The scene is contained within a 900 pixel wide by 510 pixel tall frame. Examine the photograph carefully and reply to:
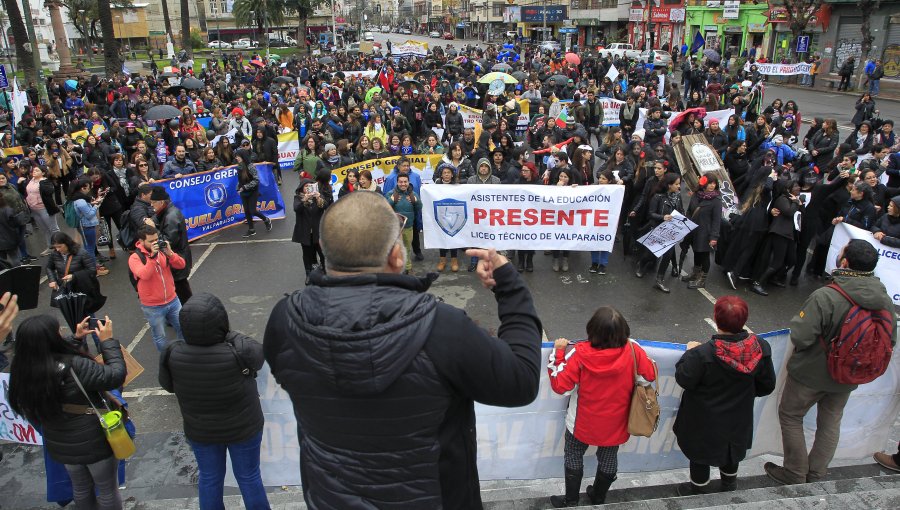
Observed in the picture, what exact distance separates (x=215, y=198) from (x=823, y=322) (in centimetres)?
983

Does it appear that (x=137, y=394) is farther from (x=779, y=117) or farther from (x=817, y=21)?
(x=817, y=21)

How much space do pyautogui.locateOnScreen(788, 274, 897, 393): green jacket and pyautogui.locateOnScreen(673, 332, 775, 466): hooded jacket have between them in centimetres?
42

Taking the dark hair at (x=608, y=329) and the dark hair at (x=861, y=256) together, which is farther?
the dark hair at (x=861, y=256)

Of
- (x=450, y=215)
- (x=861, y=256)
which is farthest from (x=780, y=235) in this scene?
(x=861, y=256)

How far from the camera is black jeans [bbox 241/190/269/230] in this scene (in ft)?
35.7

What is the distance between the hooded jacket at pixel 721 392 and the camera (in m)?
3.46

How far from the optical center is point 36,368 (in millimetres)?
3268

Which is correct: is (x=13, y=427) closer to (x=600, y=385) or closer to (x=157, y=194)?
(x=157, y=194)

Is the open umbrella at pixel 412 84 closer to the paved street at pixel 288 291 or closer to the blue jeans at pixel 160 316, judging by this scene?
the paved street at pixel 288 291

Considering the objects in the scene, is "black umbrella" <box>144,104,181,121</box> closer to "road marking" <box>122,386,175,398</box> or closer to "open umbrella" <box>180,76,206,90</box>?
"open umbrella" <box>180,76,206,90</box>

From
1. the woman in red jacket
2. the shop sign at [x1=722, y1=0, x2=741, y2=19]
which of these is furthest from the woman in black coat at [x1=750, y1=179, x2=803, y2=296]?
the shop sign at [x1=722, y1=0, x2=741, y2=19]

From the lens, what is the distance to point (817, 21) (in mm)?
35469

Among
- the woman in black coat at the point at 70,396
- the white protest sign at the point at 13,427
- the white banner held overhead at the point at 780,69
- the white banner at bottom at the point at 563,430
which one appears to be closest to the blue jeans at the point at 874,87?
the white banner held overhead at the point at 780,69

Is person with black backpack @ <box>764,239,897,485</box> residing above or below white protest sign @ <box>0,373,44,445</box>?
above
